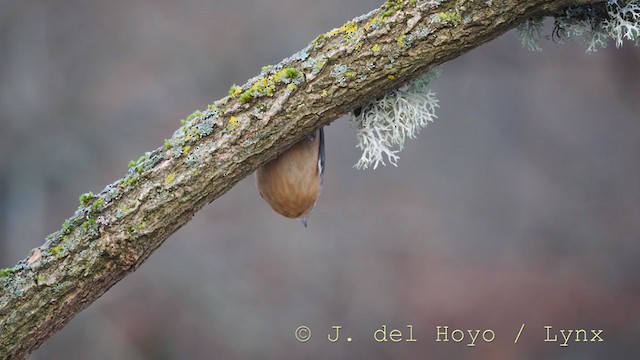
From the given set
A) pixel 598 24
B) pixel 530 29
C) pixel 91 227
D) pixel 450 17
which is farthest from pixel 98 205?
pixel 598 24

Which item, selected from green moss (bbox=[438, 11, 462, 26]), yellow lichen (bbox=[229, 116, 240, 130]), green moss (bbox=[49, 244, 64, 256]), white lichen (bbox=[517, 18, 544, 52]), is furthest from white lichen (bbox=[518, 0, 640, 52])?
green moss (bbox=[49, 244, 64, 256])

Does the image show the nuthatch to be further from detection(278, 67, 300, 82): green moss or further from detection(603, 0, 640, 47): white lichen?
detection(603, 0, 640, 47): white lichen

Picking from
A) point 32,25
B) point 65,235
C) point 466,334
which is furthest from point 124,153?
point 65,235

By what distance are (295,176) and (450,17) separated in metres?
0.47

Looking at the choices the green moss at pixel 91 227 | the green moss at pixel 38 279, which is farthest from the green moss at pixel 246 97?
the green moss at pixel 38 279

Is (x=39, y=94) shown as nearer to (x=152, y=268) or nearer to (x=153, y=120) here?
(x=153, y=120)

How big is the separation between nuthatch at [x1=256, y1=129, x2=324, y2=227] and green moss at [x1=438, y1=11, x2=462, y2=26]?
374mm

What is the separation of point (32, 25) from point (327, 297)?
87.6 inches

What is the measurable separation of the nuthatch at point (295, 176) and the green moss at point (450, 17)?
0.37 metres

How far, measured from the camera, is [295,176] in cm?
152

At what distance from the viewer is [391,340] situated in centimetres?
388

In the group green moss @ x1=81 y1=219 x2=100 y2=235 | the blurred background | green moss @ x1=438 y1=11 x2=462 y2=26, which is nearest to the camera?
green moss @ x1=438 y1=11 x2=462 y2=26

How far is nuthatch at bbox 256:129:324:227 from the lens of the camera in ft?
4.92

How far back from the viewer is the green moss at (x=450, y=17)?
1298mm
